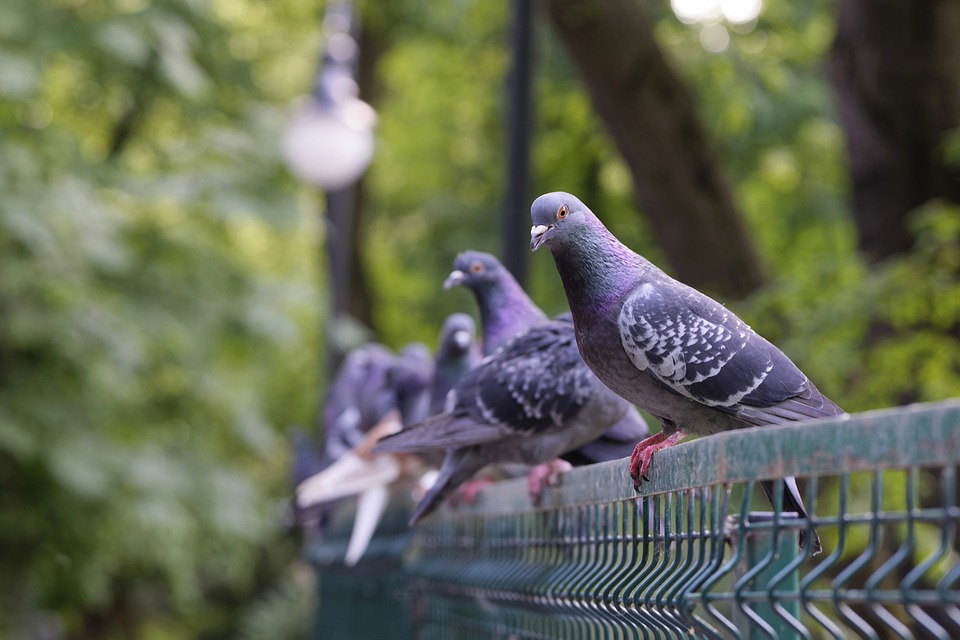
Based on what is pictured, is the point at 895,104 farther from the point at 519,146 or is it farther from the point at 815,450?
the point at 815,450

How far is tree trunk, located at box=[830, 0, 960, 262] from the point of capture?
7980 millimetres

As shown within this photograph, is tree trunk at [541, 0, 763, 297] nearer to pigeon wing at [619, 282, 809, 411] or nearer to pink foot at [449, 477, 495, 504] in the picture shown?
pink foot at [449, 477, 495, 504]

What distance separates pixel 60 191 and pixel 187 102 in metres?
2.90

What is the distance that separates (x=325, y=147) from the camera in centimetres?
1114

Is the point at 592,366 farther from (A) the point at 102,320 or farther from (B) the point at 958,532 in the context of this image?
(A) the point at 102,320

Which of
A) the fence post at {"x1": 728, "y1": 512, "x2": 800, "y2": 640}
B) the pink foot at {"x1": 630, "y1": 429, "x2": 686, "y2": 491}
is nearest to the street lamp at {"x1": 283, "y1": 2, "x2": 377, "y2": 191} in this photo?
the pink foot at {"x1": 630, "y1": 429, "x2": 686, "y2": 491}

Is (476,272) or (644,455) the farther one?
(476,272)

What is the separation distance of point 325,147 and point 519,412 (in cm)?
700

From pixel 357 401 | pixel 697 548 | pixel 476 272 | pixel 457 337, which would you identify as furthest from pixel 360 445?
pixel 697 548

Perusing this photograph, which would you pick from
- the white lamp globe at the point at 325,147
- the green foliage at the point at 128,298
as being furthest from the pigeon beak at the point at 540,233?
the white lamp globe at the point at 325,147

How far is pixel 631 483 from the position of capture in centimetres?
313

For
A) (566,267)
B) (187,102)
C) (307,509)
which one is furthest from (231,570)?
(566,267)

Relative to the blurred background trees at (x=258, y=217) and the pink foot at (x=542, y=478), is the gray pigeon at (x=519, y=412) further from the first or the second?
the blurred background trees at (x=258, y=217)

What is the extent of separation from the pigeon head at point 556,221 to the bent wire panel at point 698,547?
559 mm
